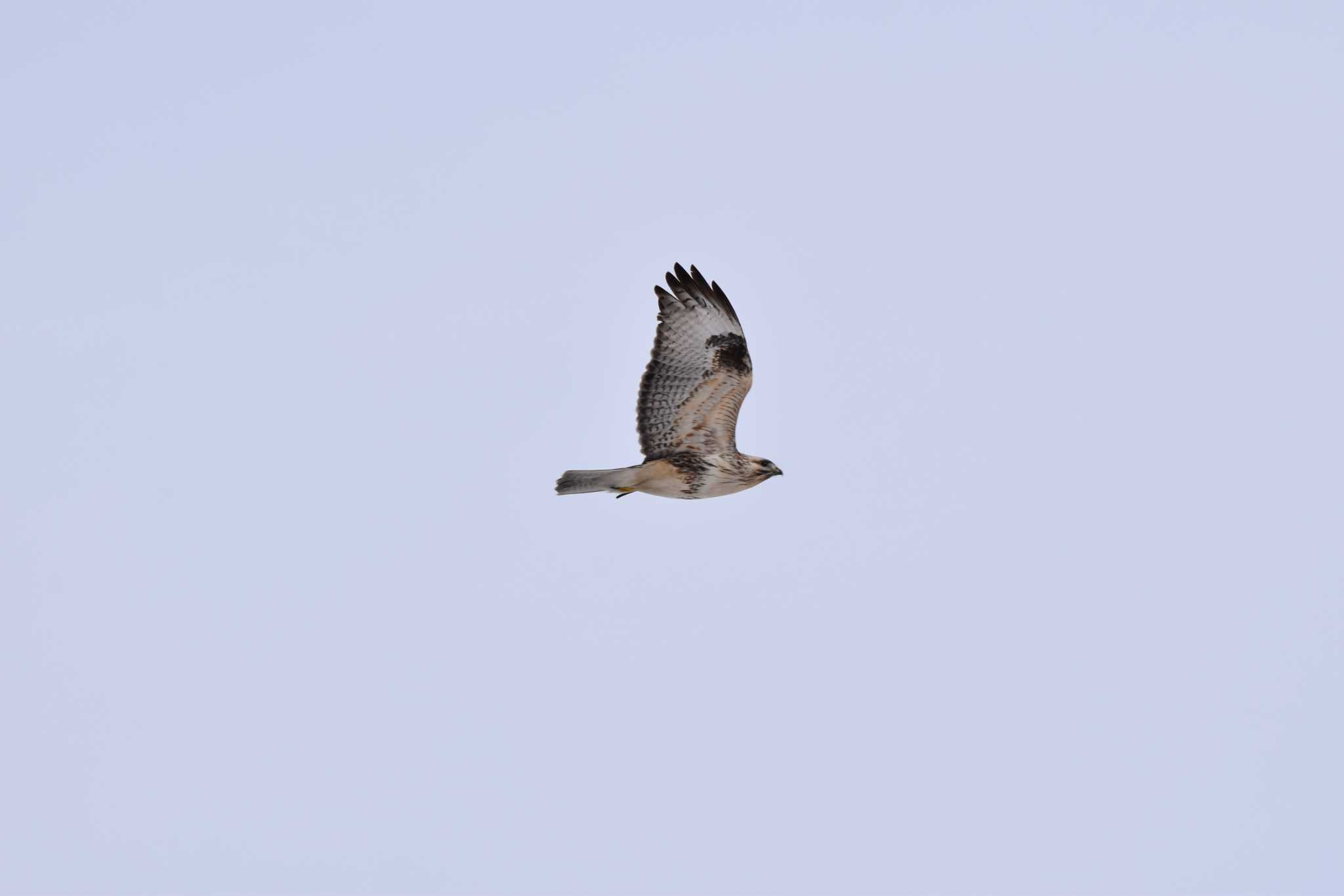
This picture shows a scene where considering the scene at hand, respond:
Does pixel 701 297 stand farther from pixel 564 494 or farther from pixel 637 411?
pixel 564 494

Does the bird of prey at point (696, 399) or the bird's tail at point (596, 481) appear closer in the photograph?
the bird's tail at point (596, 481)

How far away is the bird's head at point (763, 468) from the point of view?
489 inches

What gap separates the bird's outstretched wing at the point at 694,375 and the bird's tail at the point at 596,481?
40 centimetres

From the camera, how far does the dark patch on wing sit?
12.4 metres

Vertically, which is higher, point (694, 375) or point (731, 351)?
point (731, 351)

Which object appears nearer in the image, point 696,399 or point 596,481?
point 596,481

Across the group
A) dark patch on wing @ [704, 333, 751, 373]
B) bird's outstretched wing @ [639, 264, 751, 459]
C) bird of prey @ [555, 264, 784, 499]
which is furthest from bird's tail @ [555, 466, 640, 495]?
dark patch on wing @ [704, 333, 751, 373]

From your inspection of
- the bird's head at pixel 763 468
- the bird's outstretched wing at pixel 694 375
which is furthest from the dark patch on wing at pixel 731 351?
the bird's head at pixel 763 468

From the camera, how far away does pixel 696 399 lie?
12.4m

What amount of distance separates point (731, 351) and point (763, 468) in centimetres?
108

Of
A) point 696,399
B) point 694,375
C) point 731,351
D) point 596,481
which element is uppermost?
point 731,351

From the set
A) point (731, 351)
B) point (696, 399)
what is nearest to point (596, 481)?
point (696, 399)

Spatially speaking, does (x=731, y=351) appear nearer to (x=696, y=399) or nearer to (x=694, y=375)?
(x=694, y=375)

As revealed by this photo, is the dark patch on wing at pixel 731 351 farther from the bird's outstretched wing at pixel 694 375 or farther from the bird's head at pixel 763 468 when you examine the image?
the bird's head at pixel 763 468
